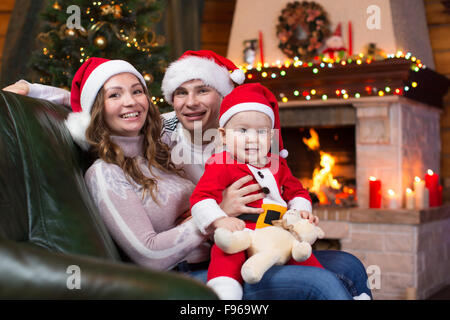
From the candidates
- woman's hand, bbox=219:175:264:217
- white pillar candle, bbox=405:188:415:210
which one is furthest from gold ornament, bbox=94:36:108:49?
white pillar candle, bbox=405:188:415:210

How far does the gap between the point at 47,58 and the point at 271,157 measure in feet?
7.07

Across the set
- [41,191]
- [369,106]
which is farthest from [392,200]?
[41,191]

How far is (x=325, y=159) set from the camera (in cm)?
425

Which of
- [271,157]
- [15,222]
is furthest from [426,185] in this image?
[15,222]

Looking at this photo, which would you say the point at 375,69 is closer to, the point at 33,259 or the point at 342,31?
the point at 342,31

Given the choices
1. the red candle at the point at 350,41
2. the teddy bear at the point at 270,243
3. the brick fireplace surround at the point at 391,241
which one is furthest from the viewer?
the red candle at the point at 350,41

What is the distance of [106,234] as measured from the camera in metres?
1.50

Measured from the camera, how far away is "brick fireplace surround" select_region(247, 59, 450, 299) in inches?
144

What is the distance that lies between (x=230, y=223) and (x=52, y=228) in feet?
1.46

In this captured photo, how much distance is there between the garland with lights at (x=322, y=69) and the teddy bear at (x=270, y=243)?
8.12 ft

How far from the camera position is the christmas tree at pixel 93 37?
3229 mm

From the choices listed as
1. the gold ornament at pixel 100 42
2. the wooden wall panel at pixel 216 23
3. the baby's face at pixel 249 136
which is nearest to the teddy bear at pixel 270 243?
the baby's face at pixel 249 136

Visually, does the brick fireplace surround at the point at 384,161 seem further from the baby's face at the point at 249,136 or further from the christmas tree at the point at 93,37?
the baby's face at the point at 249,136
